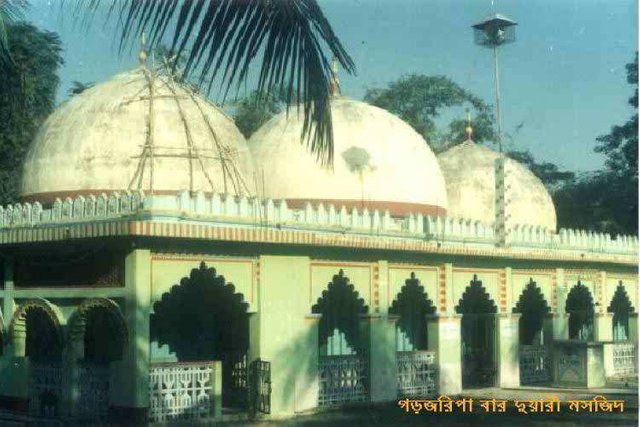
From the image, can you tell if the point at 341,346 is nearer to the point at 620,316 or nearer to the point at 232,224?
the point at 232,224

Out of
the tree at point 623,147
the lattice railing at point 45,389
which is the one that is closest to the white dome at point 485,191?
the tree at point 623,147

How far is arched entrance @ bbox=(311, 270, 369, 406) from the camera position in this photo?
1769 centimetres

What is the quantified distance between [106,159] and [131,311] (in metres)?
4.20

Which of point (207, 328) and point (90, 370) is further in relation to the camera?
point (207, 328)

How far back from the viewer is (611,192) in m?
30.5

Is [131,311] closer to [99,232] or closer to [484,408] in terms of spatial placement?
[99,232]

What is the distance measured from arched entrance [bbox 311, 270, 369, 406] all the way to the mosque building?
38 mm

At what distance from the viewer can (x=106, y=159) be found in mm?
17859

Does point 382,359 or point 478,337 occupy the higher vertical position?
point 478,337

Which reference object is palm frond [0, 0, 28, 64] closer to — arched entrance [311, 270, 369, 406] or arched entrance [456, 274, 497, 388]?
arched entrance [311, 270, 369, 406]

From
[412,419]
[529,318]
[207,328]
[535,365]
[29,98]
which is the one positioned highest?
[29,98]

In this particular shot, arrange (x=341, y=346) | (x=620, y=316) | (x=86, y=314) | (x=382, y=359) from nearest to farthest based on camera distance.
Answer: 1. (x=86, y=314)
2. (x=382, y=359)
3. (x=341, y=346)
4. (x=620, y=316)

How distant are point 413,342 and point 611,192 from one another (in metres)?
11.7

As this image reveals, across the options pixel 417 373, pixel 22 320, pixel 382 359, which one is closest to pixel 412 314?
pixel 417 373
